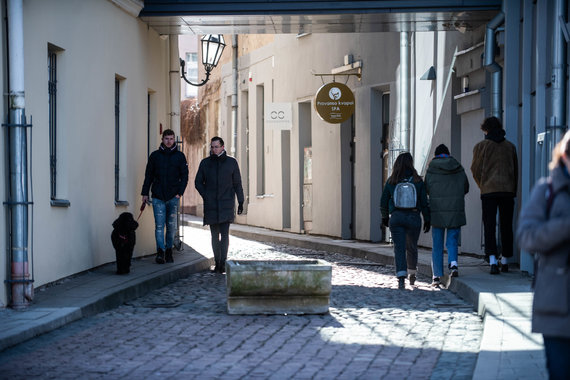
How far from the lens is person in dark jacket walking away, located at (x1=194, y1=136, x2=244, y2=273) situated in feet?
47.1

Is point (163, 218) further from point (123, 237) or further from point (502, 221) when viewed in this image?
point (502, 221)

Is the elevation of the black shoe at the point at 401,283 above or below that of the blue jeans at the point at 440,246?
below

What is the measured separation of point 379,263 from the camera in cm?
1684

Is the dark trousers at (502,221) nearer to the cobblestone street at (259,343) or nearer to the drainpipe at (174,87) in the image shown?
the cobblestone street at (259,343)

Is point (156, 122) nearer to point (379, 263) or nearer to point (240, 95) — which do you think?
point (379, 263)

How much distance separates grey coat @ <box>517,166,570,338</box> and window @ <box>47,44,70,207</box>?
26.1 ft

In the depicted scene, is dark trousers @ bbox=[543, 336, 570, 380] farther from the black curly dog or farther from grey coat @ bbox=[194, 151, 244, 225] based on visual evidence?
grey coat @ bbox=[194, 151, 244, 225]

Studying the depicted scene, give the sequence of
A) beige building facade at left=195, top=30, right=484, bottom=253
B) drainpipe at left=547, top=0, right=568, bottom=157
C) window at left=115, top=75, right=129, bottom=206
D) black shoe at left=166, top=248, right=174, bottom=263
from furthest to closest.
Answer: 1. beige building facade at left=195, top=30, right=484, bottom=253
2. window at left=115, top=75, right=129, bottom=206
3. black shoe at left=166, top=248, right=174, bottom=263
4. drainpipe at left=547, top=0, right=568, bottom=157

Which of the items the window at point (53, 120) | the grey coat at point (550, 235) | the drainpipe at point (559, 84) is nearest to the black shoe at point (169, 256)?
the window at point (53, 120)

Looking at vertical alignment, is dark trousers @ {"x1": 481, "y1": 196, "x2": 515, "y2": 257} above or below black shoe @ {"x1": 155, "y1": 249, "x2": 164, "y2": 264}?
above

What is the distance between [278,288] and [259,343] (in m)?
1.53

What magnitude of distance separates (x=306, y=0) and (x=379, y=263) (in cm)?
448

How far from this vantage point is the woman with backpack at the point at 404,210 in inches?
472

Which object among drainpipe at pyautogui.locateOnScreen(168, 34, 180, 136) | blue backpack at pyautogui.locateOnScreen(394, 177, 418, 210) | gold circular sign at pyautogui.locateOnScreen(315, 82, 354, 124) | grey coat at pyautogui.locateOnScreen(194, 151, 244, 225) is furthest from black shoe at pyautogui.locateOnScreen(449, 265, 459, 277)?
gold circular sign at pyautogui.locateOnScreen(315, 82, 354, 124)
